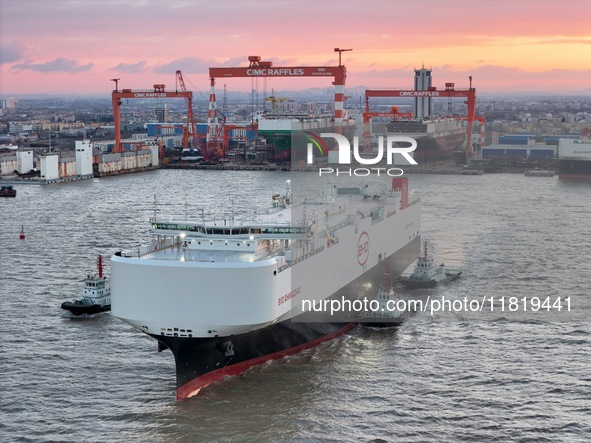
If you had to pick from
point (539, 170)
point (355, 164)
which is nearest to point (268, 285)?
point (355, 164)

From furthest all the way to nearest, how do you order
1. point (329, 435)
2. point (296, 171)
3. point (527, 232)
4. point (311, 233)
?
point (296, 171), point (527, 232), point (311, 233), point (329, 435)

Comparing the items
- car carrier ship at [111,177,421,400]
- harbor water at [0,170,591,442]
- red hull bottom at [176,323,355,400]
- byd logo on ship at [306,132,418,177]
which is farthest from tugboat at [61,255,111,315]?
byd logo on ship at [306,132,418,177]

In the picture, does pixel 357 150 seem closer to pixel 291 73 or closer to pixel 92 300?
pixel 291 73

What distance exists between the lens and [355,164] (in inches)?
1152

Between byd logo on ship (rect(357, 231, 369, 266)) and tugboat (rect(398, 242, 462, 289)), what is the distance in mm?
998

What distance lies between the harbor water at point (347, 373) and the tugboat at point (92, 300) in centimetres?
13

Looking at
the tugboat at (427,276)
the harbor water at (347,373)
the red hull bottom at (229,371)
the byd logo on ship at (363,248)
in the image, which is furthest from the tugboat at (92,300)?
the tugboat at (427,276)

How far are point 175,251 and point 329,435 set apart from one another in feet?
10.4

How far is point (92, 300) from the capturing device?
12.8m

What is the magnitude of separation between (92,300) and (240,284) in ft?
12.1

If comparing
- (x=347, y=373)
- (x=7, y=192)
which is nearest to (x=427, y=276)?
(x=347, y=373)

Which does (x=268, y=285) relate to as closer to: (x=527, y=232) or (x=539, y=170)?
(x=527, y=232)

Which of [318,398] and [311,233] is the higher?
[311,233]

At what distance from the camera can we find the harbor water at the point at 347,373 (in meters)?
8.88
